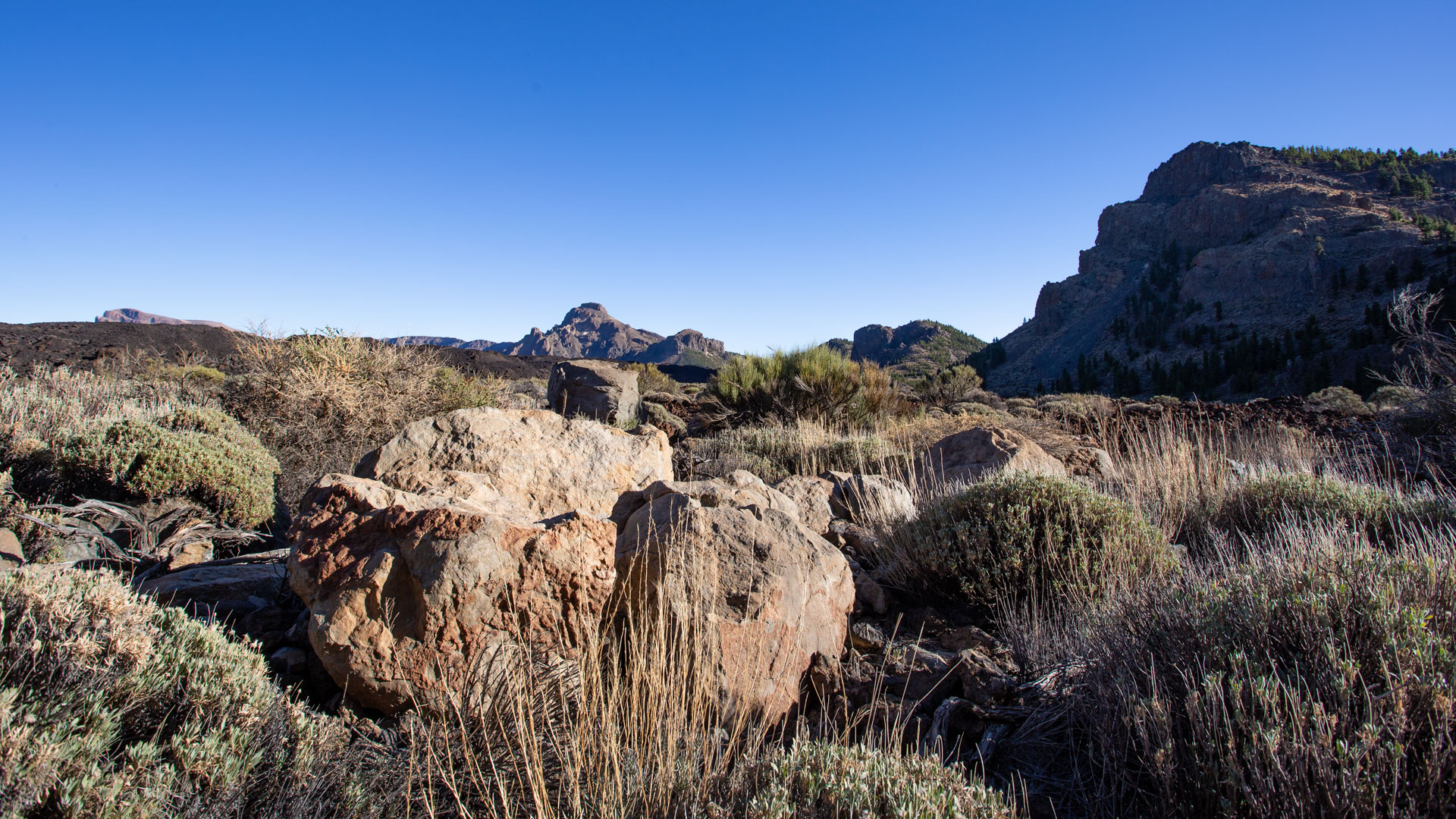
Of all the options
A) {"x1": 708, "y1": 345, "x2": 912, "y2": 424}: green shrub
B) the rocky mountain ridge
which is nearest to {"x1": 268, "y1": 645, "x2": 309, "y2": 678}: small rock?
{"x1": 708, "y1": 345, "x2": 912, "y2": 424}: green shrub

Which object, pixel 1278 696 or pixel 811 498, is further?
pixel 811 498

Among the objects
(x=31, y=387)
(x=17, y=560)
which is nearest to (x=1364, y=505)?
(x=17, y=560)

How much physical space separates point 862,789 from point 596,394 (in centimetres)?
1138

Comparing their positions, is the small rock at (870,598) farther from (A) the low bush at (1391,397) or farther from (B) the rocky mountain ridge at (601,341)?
(B) the rocky mountain ridge at (601,341)

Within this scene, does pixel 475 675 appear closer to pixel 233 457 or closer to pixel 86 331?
pixel 233 457

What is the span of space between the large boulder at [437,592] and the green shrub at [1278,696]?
1.93 metres

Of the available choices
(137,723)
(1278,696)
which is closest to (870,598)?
(1278,696)

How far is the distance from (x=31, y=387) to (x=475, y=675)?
26.5 ft

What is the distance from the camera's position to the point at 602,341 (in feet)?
505

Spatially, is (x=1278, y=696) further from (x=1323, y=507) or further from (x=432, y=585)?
(x=1323, y=507)

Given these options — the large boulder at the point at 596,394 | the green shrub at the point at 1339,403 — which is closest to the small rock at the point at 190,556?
the large boulder at the point at 596,394

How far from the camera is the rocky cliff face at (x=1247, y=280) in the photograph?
41.3 metres

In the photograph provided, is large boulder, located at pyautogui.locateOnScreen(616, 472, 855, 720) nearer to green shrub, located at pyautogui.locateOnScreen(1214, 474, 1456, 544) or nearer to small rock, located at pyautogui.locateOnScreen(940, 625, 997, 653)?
small rock, located at pyautogui.locateOnScreen(940, 625, 997, 653)

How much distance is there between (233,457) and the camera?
5.24 meters
